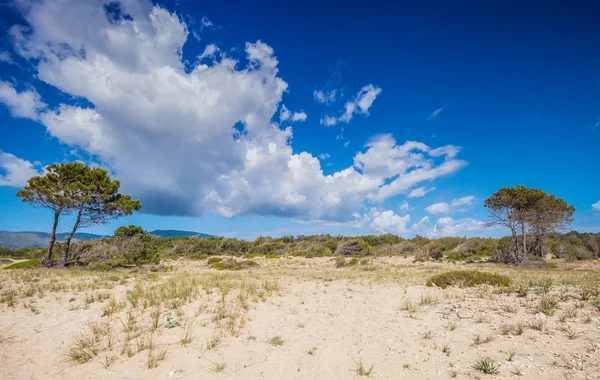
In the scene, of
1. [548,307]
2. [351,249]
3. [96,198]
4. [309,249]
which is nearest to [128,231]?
[96,198]

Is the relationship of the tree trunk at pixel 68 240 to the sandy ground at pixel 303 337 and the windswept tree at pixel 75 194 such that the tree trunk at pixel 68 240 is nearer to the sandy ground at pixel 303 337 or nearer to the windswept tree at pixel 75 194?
the windswept tree at pixel 75 194

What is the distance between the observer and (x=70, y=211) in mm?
23109

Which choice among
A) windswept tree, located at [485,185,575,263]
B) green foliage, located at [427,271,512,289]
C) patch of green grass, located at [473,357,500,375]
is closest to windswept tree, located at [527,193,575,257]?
windswept tree, located at [485,185,575,263]

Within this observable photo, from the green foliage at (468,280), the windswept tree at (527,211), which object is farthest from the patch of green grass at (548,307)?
the windswept tree at (527,211)

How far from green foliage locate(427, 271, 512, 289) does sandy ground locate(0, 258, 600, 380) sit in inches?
57.4

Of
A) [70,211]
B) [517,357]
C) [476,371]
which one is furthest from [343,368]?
[70,211]

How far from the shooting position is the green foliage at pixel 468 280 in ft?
40.5

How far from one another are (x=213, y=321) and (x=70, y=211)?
22856mm

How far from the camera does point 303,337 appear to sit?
24.4 ft

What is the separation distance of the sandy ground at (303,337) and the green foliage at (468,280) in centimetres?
146

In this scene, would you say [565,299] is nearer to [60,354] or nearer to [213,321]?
[213,321]

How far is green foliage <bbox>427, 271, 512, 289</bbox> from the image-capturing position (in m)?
12.4

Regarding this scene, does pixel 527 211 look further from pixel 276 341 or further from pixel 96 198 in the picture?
pixel 96 198

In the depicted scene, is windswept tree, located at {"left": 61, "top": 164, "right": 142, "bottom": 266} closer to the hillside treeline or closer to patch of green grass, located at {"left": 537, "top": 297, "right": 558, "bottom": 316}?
the hillside treeline
